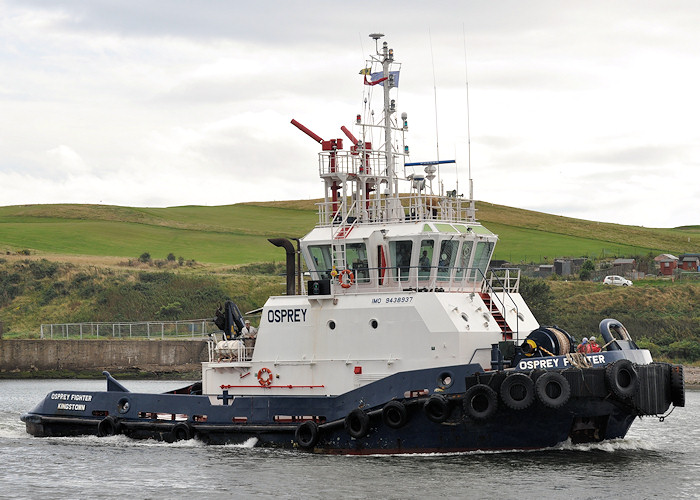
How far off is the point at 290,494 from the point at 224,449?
3885 mm

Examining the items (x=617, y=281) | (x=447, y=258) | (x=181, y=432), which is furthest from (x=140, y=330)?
(x=447, y=258)

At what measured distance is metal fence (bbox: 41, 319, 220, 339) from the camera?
44.0 metres

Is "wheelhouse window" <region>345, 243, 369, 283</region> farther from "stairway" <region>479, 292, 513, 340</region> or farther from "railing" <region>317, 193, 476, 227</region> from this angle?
"stairway" <region>479, 292, 513, 340</region>

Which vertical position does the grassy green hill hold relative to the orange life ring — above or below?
above

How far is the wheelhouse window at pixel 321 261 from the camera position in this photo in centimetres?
1945

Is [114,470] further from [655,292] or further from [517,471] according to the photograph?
[655,292]

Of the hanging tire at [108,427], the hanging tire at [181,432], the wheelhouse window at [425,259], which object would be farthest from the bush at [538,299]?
the hanging tire at [181,432]

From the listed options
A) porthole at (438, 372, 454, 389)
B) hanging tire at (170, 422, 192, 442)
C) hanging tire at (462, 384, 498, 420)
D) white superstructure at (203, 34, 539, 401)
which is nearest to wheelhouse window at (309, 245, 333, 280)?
white superstructure at (203, 34, 539, 401)

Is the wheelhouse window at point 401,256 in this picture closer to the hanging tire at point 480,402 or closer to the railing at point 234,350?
the hanging tire at point 480,402

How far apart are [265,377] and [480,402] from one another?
13.8 ft

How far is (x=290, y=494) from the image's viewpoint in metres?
15.4

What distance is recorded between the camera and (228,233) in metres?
71.8

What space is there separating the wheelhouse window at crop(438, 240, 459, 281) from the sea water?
3284 mm

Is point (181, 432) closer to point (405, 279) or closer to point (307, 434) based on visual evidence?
point (307, 434)
